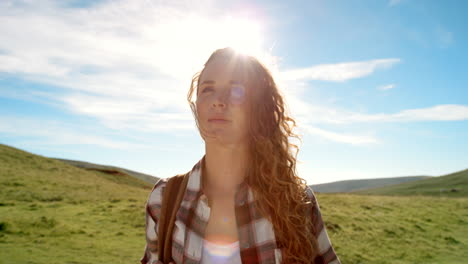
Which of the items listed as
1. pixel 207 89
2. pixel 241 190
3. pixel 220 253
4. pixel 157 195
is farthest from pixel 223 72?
pixel 220 253

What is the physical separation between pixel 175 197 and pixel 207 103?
0.83 m

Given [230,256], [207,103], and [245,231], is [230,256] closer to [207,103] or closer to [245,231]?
[245,231]

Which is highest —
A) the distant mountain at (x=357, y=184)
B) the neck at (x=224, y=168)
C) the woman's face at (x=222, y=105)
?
the woman's face at (x=222, y=105)

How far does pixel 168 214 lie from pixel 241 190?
0.62 m

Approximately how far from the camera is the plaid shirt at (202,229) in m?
2.47

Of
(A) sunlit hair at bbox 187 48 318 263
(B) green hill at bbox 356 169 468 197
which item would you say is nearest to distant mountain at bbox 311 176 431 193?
(B) green hill at bbox 356 169 468 197

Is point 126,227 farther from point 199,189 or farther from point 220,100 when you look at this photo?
point 220,100

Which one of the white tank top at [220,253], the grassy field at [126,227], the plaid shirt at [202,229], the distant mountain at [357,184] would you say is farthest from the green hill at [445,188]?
the white tank top at [220,253]

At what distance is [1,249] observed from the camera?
10727mm

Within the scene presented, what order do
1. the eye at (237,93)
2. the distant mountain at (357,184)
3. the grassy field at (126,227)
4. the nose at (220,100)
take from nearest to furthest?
the nose at (220,100) → the eye at (237,93) → the grassy field at (126,227) → the distant mountain at (357,184)

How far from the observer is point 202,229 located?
258 cm

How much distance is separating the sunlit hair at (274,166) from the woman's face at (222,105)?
0.25 ft

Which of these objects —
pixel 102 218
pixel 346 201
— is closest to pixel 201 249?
pixel 102 218

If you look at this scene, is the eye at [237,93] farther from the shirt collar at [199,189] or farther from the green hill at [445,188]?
the green hill at [445,188]
